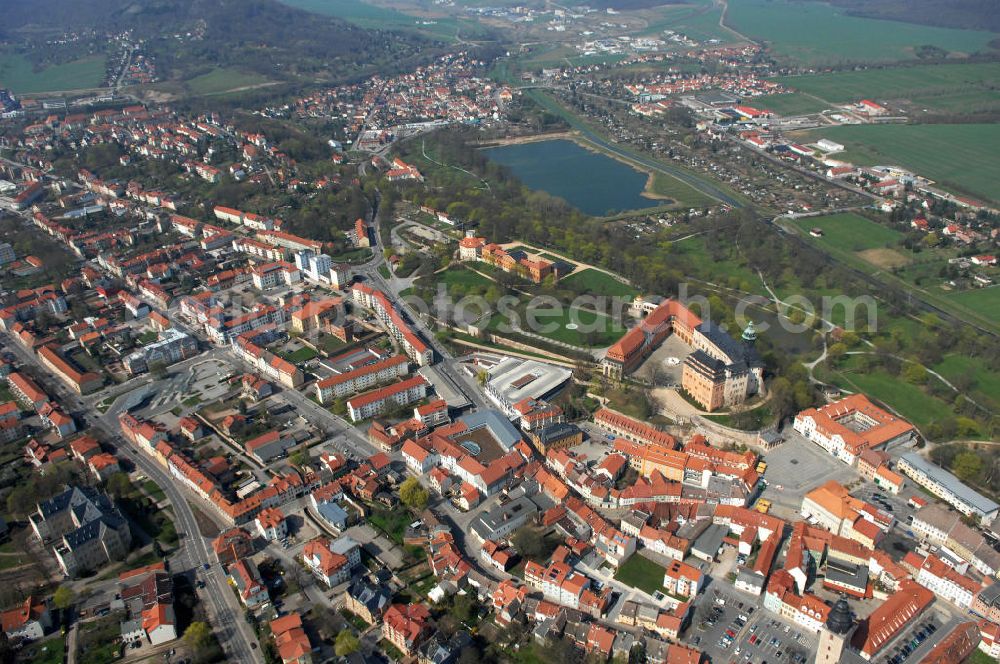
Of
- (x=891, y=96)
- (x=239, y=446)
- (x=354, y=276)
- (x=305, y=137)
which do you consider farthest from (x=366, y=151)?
(x=891, y=96)

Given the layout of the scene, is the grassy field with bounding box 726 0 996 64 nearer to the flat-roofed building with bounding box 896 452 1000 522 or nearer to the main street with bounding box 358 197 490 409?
the main street with bounding box 358 197 490 409

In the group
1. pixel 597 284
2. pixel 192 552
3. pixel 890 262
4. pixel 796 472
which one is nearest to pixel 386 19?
pixel 597 284

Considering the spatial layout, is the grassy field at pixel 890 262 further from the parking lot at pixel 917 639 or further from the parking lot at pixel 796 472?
the parking lot at pixel 917 639

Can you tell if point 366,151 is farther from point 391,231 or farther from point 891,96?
point 891,96

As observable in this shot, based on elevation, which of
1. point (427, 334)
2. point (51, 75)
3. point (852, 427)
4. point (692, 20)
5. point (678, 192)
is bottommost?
point (51, 75)

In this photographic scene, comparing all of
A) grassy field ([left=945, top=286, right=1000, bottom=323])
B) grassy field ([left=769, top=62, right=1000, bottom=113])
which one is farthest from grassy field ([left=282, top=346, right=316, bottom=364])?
grassy field ([left=769, top=62, right=1000, bottom=113])

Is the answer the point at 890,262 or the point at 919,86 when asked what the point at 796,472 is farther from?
the point at 919,86

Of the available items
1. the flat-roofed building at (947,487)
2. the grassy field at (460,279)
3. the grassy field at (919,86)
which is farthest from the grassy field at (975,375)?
the grassy field at (919,86)
